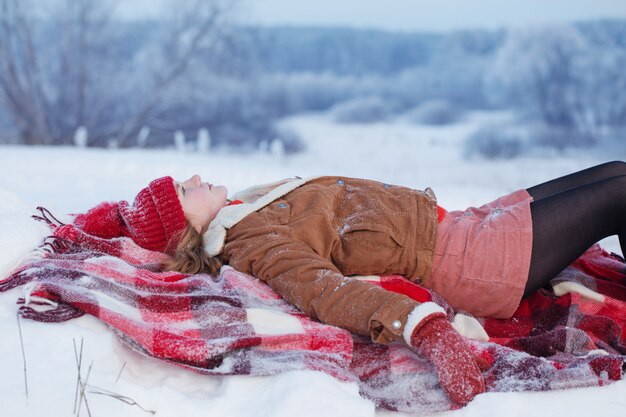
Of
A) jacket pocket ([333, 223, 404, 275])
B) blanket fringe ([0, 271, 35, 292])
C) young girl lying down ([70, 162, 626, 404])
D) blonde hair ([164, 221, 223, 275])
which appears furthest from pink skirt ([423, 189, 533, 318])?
blanket fringe ([0, 271, 35, 292])

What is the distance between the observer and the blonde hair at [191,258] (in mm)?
2418

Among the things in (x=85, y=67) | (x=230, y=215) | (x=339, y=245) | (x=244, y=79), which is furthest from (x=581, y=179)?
(x=244, y=79)

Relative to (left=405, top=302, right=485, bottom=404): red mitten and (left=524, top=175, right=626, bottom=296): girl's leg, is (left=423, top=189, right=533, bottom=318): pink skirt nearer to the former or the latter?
(left=524, top=175, right=626, bottom=296): girl's leg

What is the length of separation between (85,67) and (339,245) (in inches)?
381

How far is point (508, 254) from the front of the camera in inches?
93.6

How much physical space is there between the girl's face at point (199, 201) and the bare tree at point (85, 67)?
827cm

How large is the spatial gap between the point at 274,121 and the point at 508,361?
11235mm

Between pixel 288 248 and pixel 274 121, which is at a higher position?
pixel 288 248

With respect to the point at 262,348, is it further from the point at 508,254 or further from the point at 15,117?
the point at 15,117

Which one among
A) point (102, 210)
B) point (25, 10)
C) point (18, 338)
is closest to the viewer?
point (18, 338)

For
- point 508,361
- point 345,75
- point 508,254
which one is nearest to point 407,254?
point 508,254

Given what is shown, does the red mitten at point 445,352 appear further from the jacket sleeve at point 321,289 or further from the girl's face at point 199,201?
the girl's face at point 199,201

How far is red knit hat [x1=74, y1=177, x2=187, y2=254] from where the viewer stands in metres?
2.41

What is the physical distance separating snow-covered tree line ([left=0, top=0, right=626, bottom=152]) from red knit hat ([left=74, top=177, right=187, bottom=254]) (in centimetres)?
679
